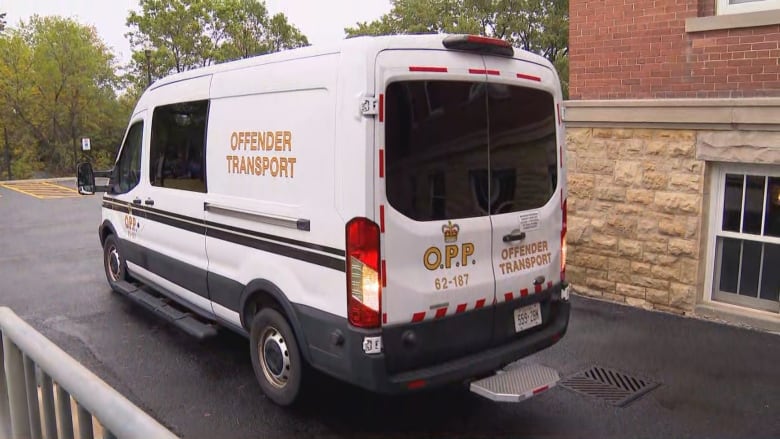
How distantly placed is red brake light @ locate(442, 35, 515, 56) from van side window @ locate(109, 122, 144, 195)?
153 inches

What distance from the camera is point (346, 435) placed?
14.1ft

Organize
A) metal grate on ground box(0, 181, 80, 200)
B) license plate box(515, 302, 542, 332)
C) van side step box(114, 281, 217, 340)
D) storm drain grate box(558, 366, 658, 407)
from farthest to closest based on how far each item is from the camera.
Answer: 1. metal grate on ground box(0, 181, 80, 200)
2. van side step box(114, 281, 217, 340)
3. storm drain grate box(558, 366, 658, 407)
4. license plate box(515, 302, 542, 332)

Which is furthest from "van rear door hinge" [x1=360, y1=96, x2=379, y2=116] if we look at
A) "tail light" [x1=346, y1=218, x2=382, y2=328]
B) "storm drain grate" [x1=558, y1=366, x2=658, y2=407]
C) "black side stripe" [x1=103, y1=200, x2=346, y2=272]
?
"storm drain grate" [x1=558, y1=366, x2=658, y2=407]

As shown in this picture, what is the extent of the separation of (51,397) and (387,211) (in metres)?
1.98

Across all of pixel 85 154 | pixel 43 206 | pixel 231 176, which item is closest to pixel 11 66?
pixel 85 154

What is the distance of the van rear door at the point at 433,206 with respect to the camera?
382 centimetres

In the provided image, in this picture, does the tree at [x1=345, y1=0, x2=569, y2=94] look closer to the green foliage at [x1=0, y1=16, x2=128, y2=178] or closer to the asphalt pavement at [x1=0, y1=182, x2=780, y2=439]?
the green foliage at [x1=0, y1=16, x2=128, y2=178]

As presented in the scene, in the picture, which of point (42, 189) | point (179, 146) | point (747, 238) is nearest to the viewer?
point (179, 146)

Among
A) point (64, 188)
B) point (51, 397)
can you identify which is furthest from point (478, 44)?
point (64, 188)

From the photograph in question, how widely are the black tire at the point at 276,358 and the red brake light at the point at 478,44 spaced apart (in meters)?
2.19

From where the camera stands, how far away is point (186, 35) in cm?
3550

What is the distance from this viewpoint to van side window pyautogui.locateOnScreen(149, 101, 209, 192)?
5437 millimetres

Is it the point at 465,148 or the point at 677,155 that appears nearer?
the point at 465,148

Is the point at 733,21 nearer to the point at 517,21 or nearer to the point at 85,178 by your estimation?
the point at 85,178
